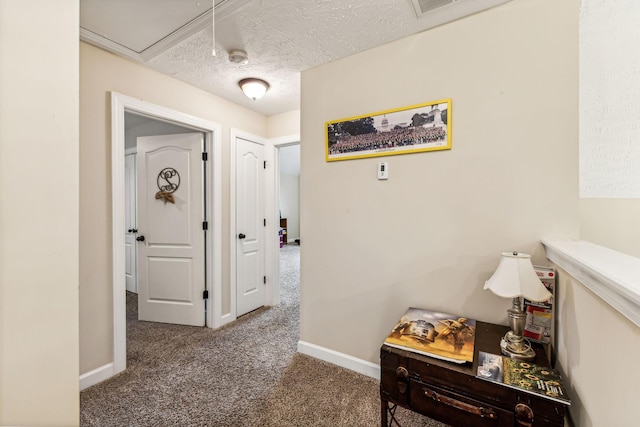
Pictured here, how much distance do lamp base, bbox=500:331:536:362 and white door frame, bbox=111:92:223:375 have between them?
2457mm

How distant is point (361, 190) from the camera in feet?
6.71

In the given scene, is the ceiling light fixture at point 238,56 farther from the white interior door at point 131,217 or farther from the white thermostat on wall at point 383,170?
the white interior door at point 131,217

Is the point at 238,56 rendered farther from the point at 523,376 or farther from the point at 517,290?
the point at 523,376

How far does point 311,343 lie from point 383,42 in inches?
92.4

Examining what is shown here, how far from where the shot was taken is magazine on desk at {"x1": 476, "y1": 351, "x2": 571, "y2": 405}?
103 centimetres

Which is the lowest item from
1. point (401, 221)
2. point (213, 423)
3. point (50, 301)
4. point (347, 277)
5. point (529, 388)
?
point (213, 423)

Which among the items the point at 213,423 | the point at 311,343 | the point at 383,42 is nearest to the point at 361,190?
the point at 383,42

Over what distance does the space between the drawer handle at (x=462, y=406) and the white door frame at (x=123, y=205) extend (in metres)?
2.17

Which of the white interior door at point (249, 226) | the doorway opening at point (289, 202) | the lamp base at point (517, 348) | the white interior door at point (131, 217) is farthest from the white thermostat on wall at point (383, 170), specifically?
the doorway opening at point (289, 202)

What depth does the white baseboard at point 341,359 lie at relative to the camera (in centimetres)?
200

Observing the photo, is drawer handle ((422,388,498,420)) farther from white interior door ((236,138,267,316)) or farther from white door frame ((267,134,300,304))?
white door frame ((267,134,300,304))

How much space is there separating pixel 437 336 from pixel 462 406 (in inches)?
12.0

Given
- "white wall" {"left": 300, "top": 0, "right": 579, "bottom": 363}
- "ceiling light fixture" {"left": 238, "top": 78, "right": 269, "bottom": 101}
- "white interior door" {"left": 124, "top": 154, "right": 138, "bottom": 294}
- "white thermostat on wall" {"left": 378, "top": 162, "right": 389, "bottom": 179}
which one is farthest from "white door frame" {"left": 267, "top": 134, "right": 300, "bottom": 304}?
"white interior door" {"left": 124, "top": 154, "right": 138, "bottom": 294}

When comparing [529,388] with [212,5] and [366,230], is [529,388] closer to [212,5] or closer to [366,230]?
[366,230]
